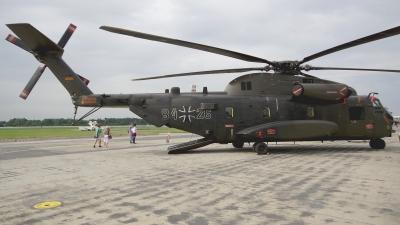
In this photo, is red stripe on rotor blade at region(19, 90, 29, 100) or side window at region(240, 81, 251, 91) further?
side window at region(240, 81, 251, 91)

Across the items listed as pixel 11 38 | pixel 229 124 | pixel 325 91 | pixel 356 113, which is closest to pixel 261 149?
pixel 229 124

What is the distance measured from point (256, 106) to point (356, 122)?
5.38 metres

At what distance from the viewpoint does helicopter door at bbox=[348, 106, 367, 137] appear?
45.5ft

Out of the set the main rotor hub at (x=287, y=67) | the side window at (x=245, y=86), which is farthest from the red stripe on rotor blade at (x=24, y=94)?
the main rotor hub at (x=287, y=67)

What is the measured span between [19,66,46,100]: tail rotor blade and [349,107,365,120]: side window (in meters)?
16.1

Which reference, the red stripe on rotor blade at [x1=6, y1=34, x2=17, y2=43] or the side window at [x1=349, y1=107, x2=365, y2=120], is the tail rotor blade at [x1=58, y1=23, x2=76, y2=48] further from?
the side window at [x1=349, y1=107, x2=365, y2=120]

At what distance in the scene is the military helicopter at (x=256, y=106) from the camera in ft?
42.9

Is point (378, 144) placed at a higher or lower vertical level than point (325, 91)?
lower

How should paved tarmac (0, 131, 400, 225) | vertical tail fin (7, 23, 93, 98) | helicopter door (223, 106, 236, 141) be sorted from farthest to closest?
helicopter door (223, 106, 236, 141), vertical tail fin (7, 23, 93, 98), paved tarmac (0, 131, 400, 225)

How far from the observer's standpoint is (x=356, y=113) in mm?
14000

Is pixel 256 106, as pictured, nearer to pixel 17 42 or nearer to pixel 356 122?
pixel 356 122

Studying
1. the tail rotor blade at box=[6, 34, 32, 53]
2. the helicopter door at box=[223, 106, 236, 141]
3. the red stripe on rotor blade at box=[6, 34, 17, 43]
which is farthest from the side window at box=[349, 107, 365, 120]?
the red stripe on rotor blade at box=[6, 34, 17, 43]

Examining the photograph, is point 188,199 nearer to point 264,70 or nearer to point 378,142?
point 264,70

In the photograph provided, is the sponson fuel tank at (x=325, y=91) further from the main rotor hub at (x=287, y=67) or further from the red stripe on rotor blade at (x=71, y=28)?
the red stripe on rotor blade at (x=71, y=28)
